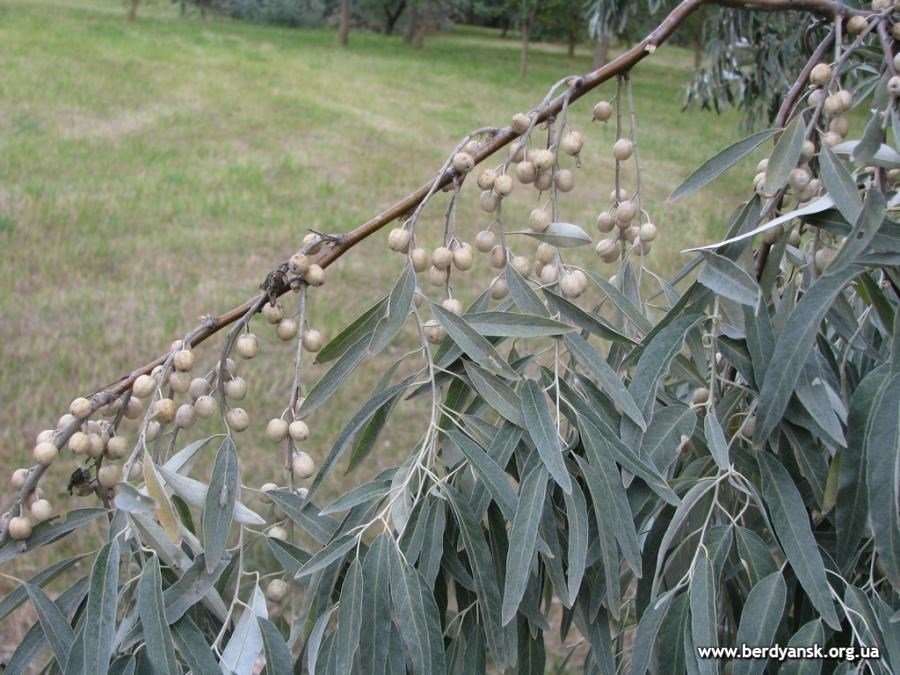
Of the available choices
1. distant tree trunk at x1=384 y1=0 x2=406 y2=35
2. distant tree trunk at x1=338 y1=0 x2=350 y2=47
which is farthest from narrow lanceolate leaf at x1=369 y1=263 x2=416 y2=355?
distant tree trunk at x1=384 y1=0 x2=406 y2=35

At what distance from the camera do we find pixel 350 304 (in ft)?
13.6

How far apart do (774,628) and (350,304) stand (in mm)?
3481

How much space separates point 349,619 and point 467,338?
10.9 inches

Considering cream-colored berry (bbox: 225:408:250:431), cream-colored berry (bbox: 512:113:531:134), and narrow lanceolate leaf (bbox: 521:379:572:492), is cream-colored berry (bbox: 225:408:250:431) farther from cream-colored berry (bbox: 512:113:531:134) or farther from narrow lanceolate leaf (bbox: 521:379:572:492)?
cream-colored berry (bbox: 512:113:531:134)

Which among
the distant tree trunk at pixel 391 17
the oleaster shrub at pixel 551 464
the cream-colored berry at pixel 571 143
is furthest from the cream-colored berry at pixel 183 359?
the distant tree trunk at pixel 391 17

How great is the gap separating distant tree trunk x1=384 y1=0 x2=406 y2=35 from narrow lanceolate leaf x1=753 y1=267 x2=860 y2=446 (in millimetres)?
23657

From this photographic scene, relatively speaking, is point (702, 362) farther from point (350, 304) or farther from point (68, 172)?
point (68, 172)

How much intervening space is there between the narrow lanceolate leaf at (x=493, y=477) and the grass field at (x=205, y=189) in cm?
198

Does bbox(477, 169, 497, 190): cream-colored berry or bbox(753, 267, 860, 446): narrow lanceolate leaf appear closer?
bbox(753, 267, 860, 446): narrow lanceolate leaf

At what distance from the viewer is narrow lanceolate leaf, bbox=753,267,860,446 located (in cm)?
75

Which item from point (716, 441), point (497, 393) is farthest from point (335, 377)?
point (716, 441)

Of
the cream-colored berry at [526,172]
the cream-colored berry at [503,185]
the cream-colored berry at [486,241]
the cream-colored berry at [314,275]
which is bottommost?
the cream-colored berry at [314,275]

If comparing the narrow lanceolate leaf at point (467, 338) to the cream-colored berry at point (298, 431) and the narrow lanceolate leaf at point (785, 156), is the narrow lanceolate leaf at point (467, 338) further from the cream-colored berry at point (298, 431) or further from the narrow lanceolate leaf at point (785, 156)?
the narrow lanceolate leaf at point (785, 156)

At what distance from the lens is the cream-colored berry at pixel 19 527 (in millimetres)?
846
